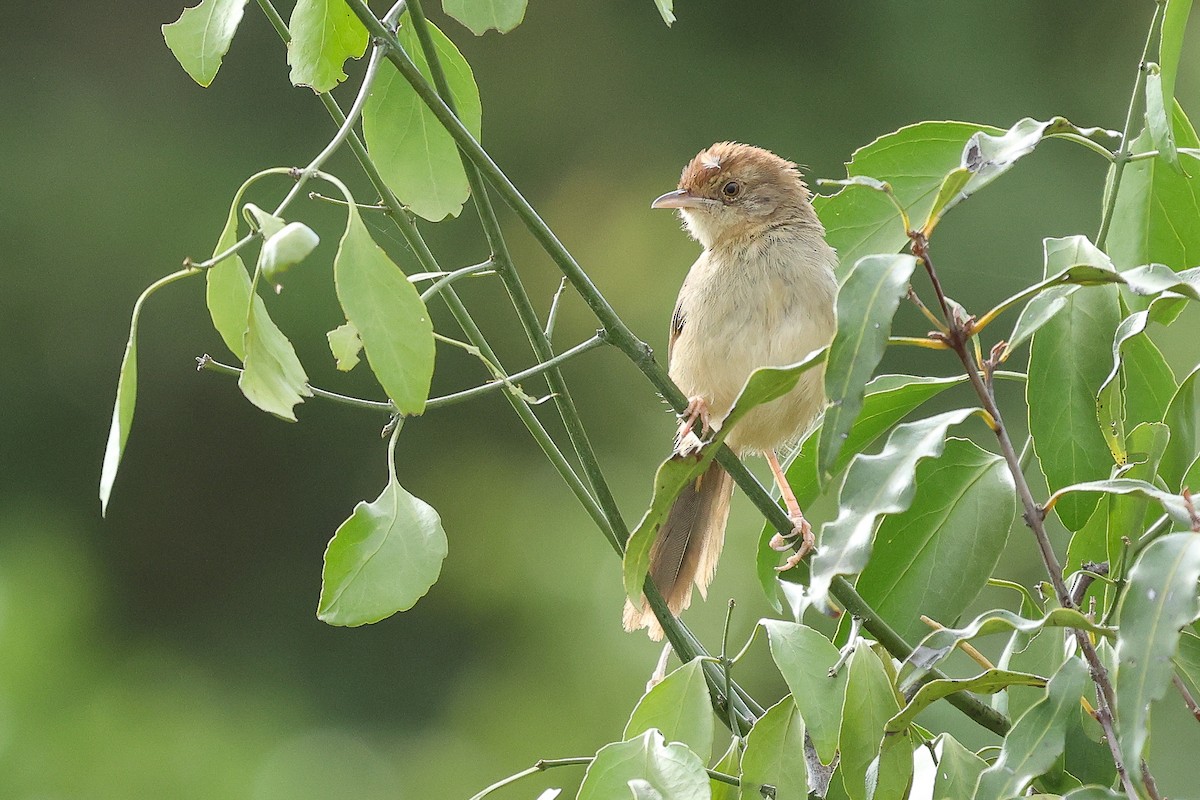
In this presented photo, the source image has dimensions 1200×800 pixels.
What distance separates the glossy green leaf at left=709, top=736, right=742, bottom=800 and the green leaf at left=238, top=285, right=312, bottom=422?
0.64m

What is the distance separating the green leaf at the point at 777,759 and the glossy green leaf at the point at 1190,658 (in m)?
0.46

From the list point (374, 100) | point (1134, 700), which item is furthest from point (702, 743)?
point (374, 100)

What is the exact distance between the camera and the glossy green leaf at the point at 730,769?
5.08ft

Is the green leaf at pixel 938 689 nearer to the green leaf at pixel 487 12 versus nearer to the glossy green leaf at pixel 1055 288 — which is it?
the glossy green leaf at pixel 1055 288

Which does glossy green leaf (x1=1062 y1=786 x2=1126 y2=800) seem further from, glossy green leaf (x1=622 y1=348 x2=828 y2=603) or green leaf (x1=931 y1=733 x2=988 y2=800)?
glossy green leaf (x1=622 y1=348 x2=828 y2=603)

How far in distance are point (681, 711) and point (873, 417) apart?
0.45 metres

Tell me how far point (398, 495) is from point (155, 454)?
6948mm

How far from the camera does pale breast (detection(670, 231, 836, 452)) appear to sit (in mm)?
3100

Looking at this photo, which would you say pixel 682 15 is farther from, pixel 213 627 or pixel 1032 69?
pixel 213 627

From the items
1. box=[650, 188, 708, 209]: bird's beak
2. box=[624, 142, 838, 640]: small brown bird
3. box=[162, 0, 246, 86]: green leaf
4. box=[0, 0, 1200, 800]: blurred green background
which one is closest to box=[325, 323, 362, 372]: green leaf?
box=[162, 0, 246, 86]: green leaf

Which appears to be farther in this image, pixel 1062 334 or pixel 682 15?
pixel 682 15

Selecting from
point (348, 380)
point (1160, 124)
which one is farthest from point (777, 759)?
point (348, 380)

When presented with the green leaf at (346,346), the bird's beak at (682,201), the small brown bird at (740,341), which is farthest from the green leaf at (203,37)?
the bird's beak at (682,201)

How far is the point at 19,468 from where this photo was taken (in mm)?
7824
